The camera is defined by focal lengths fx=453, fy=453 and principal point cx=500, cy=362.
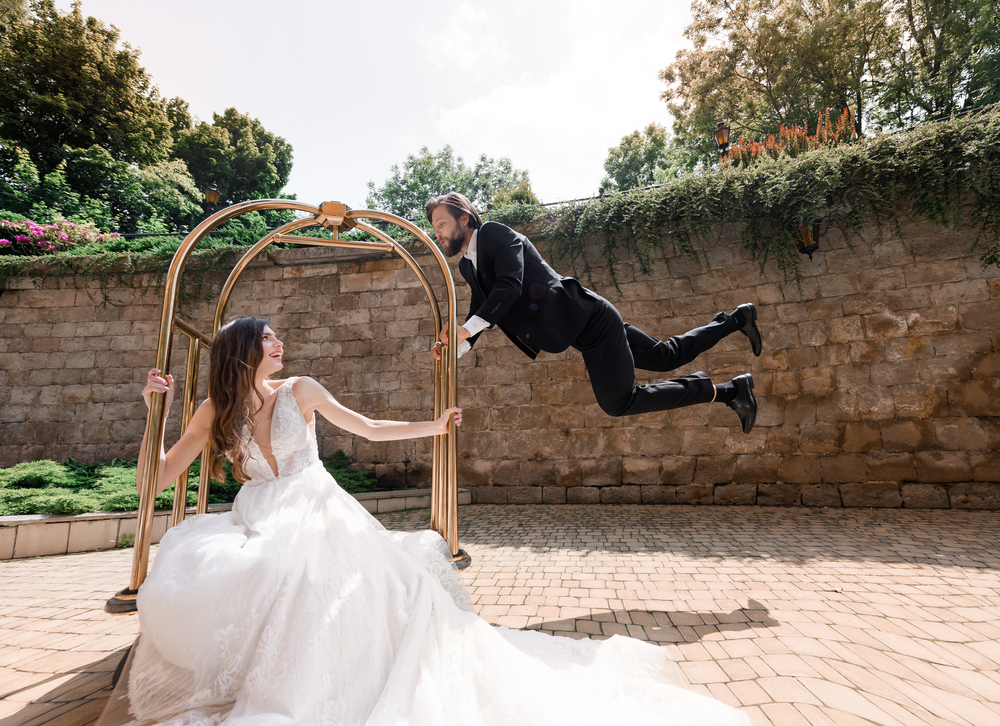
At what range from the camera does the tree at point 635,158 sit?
24047 mm

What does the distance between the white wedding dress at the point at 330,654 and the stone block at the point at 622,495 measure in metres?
4.37

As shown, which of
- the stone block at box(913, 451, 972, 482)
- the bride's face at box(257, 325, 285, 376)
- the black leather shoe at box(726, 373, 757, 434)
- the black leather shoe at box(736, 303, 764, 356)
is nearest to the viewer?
the bride's face at box(257, 325, 285, 376)

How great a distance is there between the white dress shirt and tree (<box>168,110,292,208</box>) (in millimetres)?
22728

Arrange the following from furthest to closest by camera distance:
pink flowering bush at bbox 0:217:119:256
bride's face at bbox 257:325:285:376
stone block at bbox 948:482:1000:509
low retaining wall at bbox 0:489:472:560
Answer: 1. pink flowering bush at bbox 0:217:119:256
2. stone block at bbox 948:482:1000:509
3. low retaining wall at bbox 0:489:472:560
4. bride's face at bbox 257:325:285:376

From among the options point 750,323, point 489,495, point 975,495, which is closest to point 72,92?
point 489,495

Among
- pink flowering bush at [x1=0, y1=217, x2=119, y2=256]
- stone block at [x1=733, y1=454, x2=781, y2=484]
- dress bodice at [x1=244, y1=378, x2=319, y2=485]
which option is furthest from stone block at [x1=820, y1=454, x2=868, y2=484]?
pink flowering bush at [x1=0, y1=217, x2=119, y2=256]

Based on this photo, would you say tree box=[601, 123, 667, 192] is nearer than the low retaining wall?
No

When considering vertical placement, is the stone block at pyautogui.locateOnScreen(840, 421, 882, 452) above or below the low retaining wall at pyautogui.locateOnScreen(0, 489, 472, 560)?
above

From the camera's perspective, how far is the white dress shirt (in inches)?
97.5

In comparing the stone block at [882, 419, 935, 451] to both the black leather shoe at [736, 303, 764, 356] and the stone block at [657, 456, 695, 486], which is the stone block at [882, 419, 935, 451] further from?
the black leather shoe at [736, 303, 764, 356]

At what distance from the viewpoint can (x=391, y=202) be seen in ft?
96.1

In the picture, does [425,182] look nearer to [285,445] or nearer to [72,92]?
[72,92]

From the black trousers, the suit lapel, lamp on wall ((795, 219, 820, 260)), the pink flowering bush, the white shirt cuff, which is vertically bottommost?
the black trousers

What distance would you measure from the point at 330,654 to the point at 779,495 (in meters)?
5.70
